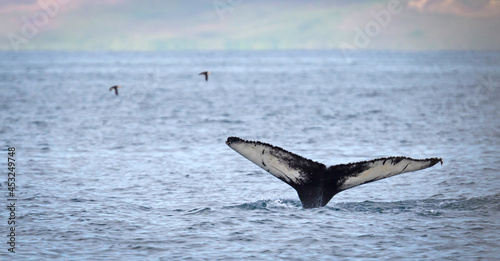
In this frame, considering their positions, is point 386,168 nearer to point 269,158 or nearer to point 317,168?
point 317,168

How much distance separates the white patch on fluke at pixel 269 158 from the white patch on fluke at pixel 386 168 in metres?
1.19

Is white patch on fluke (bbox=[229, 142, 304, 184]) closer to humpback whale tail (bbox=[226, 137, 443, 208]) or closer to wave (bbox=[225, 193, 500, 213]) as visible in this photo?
humpback whale tail (bbox=[226, 137, 443, 208])

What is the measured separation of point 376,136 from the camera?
28.8 m

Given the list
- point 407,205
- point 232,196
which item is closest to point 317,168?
point 407,205

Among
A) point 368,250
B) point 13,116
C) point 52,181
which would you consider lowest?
point 368,250

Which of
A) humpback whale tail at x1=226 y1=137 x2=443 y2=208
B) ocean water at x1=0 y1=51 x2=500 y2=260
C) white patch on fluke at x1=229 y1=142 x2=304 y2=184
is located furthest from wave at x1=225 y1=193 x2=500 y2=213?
white patch on fluke at x1=229 y1=142 x2=304 y2=184

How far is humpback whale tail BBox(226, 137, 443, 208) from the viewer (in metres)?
10.8

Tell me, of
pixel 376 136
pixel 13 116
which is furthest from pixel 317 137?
pixel 13 116

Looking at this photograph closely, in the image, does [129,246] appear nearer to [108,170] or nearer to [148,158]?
[108,170]

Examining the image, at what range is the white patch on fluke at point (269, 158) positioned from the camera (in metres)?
10.8

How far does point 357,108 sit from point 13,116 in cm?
2349

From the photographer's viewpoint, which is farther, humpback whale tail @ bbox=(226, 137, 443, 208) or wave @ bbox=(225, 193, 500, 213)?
wave @ bbox=(225, 193, 500, 213)

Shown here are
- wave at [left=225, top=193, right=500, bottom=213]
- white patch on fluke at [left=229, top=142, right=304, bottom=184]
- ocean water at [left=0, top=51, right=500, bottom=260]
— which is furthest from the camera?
wave at [left=225, top=193, right=500, bottom=213]

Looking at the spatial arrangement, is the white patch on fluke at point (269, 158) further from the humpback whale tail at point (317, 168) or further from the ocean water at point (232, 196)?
the ocean water at point (232, 196)
